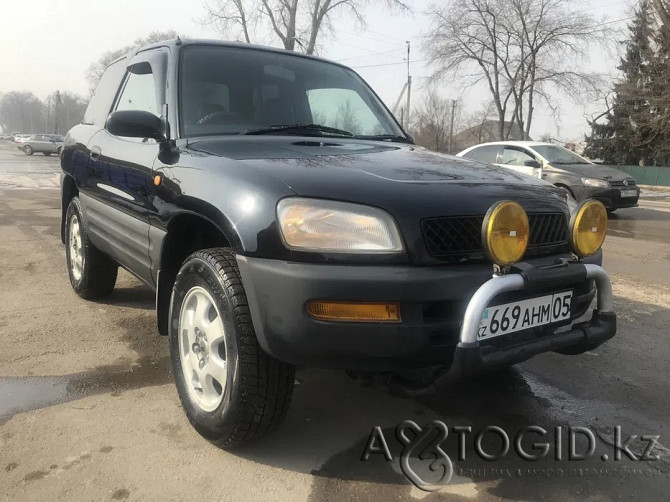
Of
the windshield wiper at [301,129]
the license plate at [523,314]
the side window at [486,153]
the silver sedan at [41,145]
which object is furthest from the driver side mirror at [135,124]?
the silver sedan at [41,145]

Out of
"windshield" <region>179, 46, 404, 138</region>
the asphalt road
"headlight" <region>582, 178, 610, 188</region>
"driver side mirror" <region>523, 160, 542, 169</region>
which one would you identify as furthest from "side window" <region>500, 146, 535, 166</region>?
"windshield" <region>179, 46, 404, 138</region>

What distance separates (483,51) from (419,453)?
33.7 m

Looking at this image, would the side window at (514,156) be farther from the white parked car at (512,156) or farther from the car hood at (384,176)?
the car hood at (384,176)

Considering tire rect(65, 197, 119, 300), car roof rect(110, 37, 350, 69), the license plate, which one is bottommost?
tire rect(65, 197, 119, 300)

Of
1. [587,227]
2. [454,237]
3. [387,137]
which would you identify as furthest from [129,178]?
[587,227]

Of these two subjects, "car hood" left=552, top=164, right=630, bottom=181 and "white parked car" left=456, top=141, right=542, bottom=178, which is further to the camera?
"white parked car" left=456, top=141, right=542, bottom=178

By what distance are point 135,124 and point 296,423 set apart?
164 cm

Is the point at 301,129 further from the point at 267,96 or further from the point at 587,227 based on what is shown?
the point at 587,227

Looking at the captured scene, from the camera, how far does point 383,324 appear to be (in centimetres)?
198

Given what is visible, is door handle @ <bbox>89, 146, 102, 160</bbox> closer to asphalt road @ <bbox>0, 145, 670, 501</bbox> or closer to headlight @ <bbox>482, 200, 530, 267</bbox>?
asphalt road @ <bbox>0, 145, 670, 501</bbox>

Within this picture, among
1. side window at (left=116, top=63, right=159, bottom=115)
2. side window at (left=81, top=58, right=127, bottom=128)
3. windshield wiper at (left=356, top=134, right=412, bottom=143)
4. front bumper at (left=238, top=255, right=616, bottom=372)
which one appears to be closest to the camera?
front bumper at (left=238, top=255, right=616, bottom=372)

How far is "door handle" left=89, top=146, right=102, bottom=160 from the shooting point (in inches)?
147

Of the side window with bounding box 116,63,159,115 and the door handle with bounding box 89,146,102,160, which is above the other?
the side window with bounding box 116,63,159,115

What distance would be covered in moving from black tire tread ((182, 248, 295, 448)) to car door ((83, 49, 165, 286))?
0.89 metres
